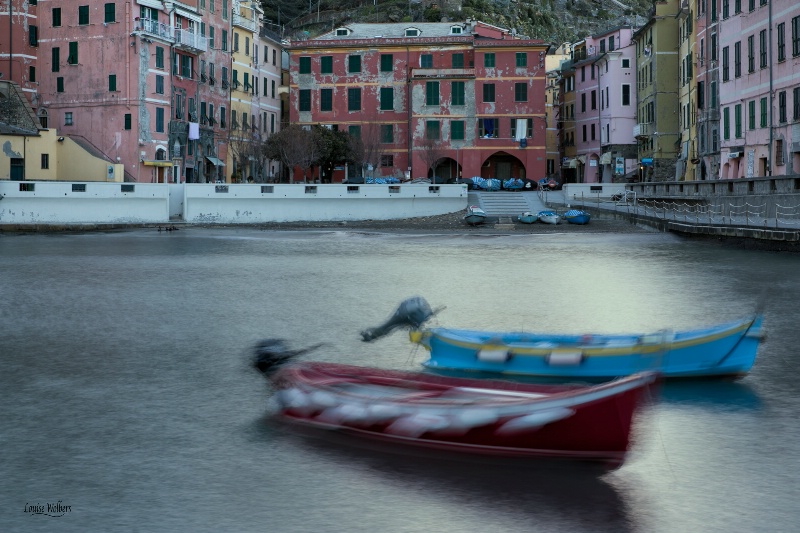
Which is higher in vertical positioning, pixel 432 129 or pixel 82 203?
pixel 432 129

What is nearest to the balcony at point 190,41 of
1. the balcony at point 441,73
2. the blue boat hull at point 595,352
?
the balcony at point 441,73

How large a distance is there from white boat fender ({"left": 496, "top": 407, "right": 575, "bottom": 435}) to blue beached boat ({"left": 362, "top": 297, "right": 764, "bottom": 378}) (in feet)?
13.8

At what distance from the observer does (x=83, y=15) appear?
72625 mm

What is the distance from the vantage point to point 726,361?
17391 millimetres

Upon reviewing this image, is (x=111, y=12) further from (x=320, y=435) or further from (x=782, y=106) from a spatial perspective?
(x=320, y=435)

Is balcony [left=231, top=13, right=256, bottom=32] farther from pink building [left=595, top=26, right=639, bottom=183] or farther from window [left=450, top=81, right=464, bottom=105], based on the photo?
pink building [left=595, top=26, right=639, bottom=183]

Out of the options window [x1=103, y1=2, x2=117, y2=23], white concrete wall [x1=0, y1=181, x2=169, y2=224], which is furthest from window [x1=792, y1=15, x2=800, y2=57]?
window [x1=103, y1=2, x2=117, y2=23]

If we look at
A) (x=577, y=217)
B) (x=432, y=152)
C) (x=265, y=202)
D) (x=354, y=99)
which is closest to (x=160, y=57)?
(x=265, y=202)

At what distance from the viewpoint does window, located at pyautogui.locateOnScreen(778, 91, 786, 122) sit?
162 ft

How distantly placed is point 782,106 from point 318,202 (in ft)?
97.9

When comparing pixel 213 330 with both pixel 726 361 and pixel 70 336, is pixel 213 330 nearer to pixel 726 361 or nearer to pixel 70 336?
pixel 70 336

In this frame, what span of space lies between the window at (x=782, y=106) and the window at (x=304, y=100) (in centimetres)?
4472

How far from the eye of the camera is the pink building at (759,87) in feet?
158

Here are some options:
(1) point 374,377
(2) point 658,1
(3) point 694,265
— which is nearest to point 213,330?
(1) point 374,377
